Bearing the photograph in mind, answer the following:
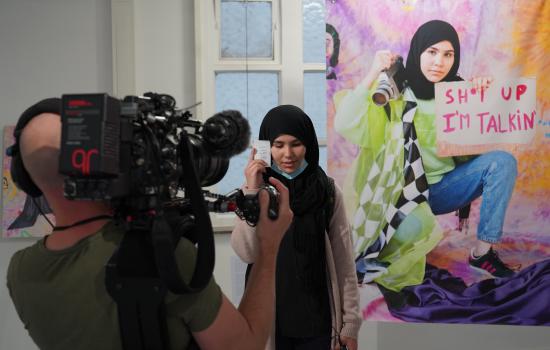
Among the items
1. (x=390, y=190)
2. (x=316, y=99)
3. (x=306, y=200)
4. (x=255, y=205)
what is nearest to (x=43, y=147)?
(x=255, y=205)

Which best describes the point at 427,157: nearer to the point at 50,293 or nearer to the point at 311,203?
the point at 311,203

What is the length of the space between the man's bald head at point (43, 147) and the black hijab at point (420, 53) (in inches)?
66.6

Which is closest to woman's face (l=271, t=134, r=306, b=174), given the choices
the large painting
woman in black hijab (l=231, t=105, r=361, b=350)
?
woman in black hijab (l=231, t=105, r=361, b=350)

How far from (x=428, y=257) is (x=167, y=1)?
1722 millimetres

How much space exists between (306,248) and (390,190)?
1.76 ft

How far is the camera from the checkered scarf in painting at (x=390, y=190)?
2.18 m

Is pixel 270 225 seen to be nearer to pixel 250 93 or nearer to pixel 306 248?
pixel 306 248

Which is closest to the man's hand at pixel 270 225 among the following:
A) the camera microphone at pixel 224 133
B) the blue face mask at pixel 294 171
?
the camera microphone at pixel 224 133

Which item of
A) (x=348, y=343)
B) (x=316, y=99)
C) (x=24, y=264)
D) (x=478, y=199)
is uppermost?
(x=316, y=99)

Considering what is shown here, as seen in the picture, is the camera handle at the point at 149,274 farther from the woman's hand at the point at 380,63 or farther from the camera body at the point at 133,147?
the woman's hand at the point at 380,63

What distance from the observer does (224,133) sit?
0.90 metres

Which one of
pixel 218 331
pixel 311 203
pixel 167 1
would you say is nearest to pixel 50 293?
pixel 218 331

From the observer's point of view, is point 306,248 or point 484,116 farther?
point 484,116

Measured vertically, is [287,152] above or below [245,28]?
below
